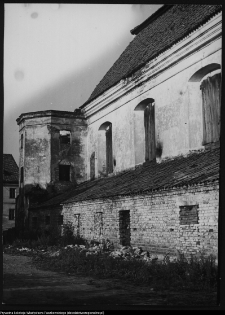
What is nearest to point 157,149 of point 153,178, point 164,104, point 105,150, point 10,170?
point 164,104

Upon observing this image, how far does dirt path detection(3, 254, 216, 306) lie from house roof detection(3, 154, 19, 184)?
7.15ft

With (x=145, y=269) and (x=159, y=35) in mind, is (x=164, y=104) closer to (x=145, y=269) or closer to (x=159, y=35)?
(x=159, y=35)

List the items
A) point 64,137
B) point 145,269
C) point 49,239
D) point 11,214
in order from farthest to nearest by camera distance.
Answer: point 64,137
point 49,239
point 11,214
point 145,269

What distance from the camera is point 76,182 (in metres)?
11.6

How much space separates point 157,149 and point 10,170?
3895 mm

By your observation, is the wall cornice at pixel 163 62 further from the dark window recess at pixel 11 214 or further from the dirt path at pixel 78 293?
the dirt path at pixel 78 293

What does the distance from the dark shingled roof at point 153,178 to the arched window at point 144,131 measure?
45cm

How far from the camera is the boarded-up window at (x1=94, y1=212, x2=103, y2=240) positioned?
1061cm

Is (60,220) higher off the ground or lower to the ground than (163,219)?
lower

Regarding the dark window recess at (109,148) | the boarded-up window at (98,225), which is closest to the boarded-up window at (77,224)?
the boarded-up window at (98,225)

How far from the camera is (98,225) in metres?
10.8

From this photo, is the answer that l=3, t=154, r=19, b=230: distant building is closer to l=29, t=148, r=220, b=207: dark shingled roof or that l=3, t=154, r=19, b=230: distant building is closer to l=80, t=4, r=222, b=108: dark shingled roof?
l=29, t=148, r=220, b=207: dark shingled roof

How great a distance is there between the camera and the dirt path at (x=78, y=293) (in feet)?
23.3

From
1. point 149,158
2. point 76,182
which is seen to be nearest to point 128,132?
point 149,158
